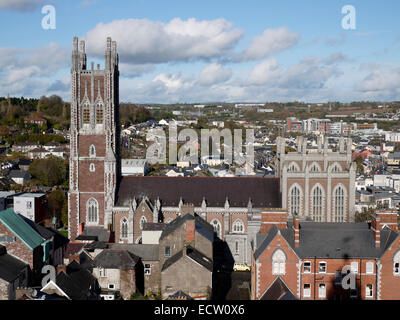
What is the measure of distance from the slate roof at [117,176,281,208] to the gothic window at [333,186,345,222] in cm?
531

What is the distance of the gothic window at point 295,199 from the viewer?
154ft

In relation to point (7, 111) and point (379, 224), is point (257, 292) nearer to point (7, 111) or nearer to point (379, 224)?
point (379, 224)

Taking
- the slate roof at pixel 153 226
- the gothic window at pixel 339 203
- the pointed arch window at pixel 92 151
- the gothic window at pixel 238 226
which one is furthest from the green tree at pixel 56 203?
the gothic window at pixel 339 203

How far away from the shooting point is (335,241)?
3141 centimetres

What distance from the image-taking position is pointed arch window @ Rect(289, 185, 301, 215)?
46906mm

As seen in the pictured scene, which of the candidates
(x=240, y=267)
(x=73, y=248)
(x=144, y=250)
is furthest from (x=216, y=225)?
(x=73, y=248)

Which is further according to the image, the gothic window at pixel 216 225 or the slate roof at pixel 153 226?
the gothic window at pixel 216 225

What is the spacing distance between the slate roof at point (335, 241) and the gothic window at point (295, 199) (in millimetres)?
13971

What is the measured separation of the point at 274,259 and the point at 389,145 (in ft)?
519

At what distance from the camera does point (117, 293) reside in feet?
113

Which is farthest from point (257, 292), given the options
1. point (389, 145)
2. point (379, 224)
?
point (389, 145)

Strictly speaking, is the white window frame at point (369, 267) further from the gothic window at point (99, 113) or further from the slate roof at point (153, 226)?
the gothic window at point (99, 113)

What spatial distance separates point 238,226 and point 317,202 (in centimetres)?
784

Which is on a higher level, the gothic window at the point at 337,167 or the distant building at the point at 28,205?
the gothic window at the point at 337,167
